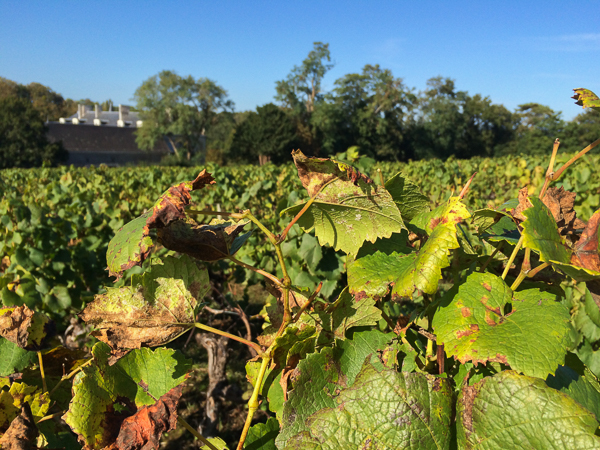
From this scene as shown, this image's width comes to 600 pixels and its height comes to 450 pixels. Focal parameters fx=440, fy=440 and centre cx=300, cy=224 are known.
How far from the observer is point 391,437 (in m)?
0.57

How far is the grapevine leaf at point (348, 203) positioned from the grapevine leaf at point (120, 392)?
1.19 feet

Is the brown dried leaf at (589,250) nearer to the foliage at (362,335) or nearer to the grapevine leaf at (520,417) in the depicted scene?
the foliage at (362,335)

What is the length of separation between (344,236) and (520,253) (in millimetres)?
349

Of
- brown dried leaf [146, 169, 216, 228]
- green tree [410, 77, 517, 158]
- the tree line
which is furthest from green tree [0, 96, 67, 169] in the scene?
brown dried leaf [146, 169, 216, 228]

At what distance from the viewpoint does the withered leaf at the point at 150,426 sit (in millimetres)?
686

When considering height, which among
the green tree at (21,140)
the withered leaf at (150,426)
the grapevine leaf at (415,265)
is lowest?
the withered leaf at (150,426)

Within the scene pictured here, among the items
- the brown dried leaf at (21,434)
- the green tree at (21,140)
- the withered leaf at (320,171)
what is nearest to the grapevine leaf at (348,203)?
the withered leaf at (320,171)

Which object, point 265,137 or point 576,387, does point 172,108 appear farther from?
point 576,387

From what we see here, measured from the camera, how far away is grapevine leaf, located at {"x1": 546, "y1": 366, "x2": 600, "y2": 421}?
0.68m

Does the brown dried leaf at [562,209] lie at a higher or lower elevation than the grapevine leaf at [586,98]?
lower

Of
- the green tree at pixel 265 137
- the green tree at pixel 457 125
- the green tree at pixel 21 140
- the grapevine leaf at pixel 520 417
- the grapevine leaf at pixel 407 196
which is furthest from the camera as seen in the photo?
the green tree at pixel 457 125

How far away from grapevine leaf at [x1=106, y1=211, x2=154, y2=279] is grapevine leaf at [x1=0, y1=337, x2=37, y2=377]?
544mm

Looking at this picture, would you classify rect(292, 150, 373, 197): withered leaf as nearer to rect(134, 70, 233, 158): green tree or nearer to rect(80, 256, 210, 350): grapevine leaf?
rect(80, 256, 210, 350): grapevine leaf

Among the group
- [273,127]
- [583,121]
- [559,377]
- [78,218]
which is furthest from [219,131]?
[559,377]
